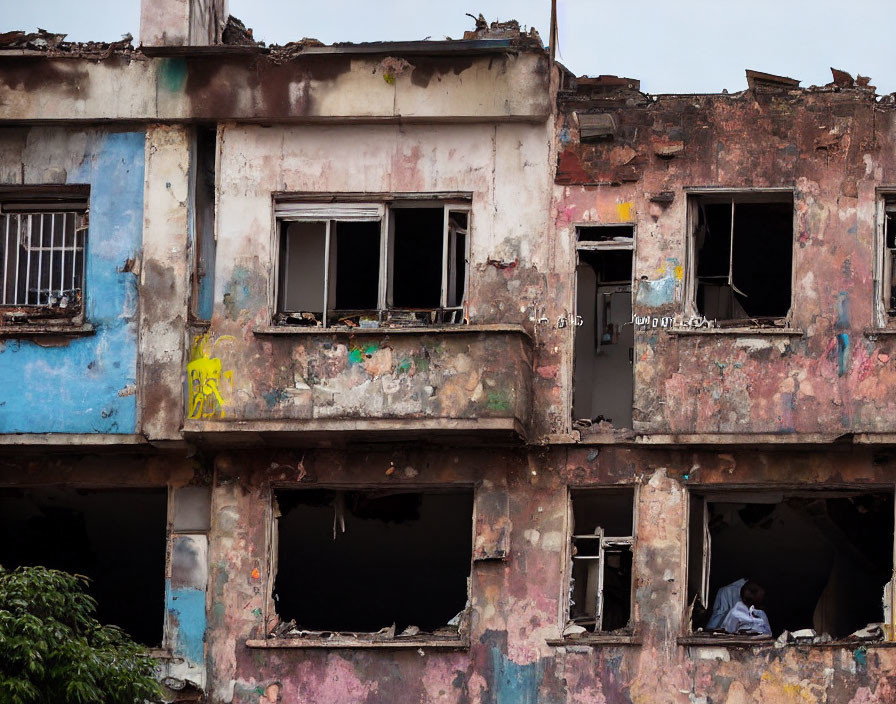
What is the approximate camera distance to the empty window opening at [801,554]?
75.2 ft

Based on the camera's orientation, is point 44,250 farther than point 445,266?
Yes

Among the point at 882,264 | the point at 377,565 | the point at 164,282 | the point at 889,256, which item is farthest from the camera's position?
the point at 377,565

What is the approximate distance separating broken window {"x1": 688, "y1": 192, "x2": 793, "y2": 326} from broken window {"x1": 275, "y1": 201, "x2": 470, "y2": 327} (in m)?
2.73

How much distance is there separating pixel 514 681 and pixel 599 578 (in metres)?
1.47

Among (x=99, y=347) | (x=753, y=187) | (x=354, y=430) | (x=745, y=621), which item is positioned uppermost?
(x=753, y=187)

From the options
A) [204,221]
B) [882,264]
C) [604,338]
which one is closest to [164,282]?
[204,221]

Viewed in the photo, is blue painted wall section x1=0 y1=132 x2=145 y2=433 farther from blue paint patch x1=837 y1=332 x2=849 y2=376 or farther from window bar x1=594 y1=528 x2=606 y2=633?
blue paint patch x1=837 y1=332 x2=849 y2=376

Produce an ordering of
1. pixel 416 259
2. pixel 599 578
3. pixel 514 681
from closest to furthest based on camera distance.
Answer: pixel 514 681, pixel 599 578, pixel 416 259

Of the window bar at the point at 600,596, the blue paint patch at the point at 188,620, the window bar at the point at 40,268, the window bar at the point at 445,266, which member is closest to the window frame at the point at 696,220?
the window bar at the point at 445,266

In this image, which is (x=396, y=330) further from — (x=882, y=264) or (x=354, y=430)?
(x=882, y=264)

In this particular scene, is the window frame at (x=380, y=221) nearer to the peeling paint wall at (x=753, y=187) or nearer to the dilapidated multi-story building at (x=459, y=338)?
the dilapidated multi-story building at (x=459, y=338)

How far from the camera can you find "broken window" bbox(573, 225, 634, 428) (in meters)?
23.9

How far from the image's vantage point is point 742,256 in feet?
83.2

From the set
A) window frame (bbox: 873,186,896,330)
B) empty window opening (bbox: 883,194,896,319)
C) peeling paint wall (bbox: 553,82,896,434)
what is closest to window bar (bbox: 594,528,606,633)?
peeling paint wall (bbox: 553,82,896,434)
